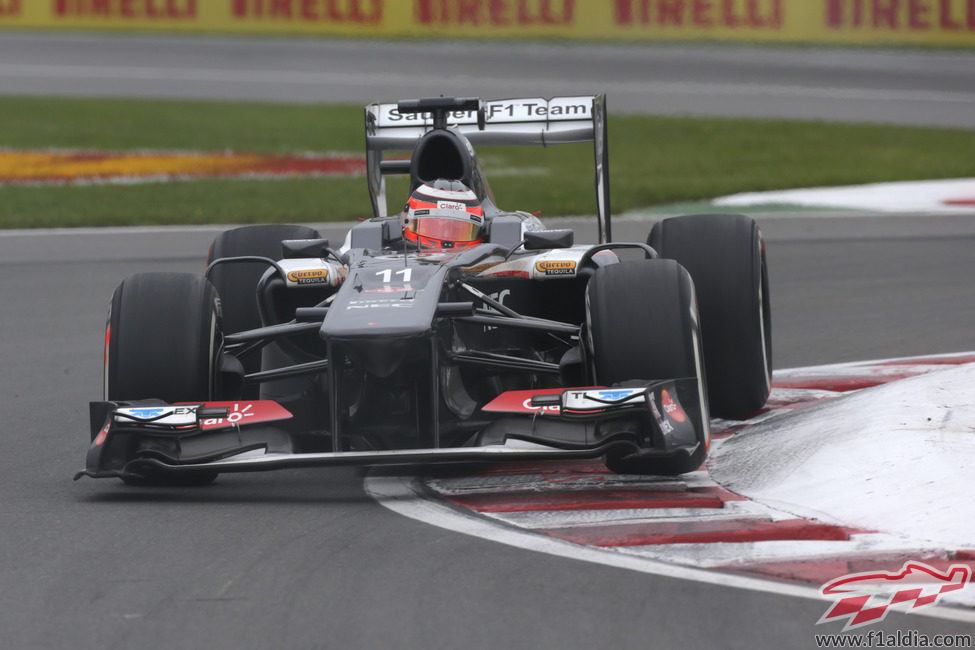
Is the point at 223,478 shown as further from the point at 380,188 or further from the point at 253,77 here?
the point at 253,77

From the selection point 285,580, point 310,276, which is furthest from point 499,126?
point 285,580

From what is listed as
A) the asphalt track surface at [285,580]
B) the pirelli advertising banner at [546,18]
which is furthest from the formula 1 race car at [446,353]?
the pirelli advertising banner at [546,18]

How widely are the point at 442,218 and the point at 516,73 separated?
20.6 m

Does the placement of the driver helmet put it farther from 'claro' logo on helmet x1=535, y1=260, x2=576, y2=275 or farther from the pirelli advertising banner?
the pirelli advertising banner

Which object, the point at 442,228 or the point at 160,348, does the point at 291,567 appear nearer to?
the point at 160,348

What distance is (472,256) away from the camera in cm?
768

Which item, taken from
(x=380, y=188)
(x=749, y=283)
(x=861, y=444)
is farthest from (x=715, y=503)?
(x=380, y=188)

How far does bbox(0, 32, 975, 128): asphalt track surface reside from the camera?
2633cm

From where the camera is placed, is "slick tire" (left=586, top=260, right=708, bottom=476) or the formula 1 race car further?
"slick tire" (left=586, top=260, right=708, bottom=476)

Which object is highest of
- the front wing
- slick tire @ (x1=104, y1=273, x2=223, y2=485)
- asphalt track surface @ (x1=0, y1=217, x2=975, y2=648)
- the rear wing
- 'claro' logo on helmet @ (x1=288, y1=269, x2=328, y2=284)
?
the rear wing

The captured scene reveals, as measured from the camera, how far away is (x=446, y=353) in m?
6.90

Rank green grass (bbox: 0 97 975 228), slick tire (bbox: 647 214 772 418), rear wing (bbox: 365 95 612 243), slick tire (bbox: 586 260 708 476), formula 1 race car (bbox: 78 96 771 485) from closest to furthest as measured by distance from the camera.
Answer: formula 1 race car (bbox: 78 96 771 485), slick tire (bbox: 586 260 708 476), slick tire (bbox: 647 214 772 418), rear wing (bbox: 365 95 612 243), green grass (bbox: 0 97 975 228)

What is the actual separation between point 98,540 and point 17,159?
640 inches

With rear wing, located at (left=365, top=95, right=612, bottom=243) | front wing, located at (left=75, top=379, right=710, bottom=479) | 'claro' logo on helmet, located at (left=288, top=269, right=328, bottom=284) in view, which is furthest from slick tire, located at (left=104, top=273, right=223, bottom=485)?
rear wing, located at (left=365, top=95, right=612, bottom=243)
